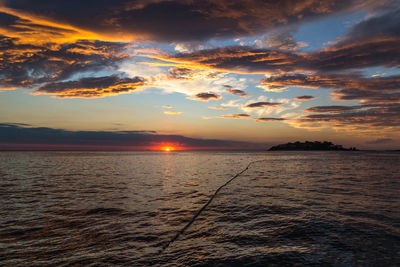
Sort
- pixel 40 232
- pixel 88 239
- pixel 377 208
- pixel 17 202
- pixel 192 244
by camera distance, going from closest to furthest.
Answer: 1. pixel 192 244
2. pixel 88 239
3. pixel 40 232
4. pixel 377 208
5. pixel 17 202

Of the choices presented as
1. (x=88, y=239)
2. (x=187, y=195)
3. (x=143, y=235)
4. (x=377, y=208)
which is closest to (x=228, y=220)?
(x=143, y=235)

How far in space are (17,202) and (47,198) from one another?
5.72 feet

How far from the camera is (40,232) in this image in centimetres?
929

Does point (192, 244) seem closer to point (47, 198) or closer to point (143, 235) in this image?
point (143, 235)

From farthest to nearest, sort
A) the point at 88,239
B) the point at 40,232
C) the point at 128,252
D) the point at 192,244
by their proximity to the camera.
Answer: the point at 40,232
the point at 88,239
the point at 192,244
the point at 128,252

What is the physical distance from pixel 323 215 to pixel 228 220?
472 centimetres

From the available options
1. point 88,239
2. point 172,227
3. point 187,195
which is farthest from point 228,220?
point 187,195

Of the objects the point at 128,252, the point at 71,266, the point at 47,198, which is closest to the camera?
the point at 71,266

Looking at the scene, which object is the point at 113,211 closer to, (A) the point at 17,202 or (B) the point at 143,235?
(B) the point at 143,235

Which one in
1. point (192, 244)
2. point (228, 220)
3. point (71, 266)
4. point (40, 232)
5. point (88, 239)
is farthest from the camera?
point (228, 220)

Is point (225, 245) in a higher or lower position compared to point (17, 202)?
Answer: higher

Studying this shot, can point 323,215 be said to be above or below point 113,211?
above

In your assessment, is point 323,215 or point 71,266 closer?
point 71,266

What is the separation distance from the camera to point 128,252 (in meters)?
7.15
